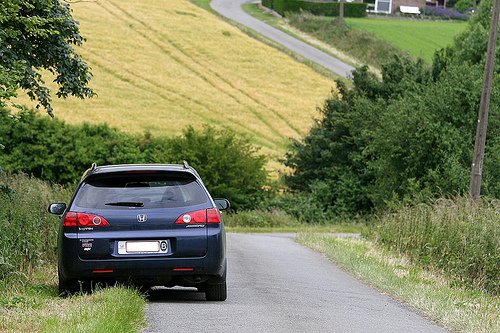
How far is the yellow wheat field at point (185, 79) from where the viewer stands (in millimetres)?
53969

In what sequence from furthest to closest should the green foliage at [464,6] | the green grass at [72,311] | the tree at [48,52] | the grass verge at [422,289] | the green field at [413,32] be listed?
the green foliage at [464,6] → the green field at [413,32] → the tree at [48,52] → the grass verge at [422,289] → the green grass at [72,311]

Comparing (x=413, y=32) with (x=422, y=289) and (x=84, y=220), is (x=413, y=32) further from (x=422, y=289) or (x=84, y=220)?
(x=84, y=220)

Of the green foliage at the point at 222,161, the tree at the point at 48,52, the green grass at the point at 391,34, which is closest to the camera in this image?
the tree at the point at 48,52

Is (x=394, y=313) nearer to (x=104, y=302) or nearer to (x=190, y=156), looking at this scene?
(x=104, y=302)

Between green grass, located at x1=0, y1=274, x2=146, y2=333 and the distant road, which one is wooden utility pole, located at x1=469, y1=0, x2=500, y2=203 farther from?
the distant road

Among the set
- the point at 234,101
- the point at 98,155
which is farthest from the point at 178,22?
the point at 98,155

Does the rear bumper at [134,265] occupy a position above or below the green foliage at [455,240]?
above

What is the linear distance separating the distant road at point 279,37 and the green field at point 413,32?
8949 mm

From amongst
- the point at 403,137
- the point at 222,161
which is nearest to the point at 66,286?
the point at 403,137

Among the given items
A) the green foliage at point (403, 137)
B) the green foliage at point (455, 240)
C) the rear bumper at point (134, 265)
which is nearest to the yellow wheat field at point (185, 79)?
the green foliage at point (403, 137)

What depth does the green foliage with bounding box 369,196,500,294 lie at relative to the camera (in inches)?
520

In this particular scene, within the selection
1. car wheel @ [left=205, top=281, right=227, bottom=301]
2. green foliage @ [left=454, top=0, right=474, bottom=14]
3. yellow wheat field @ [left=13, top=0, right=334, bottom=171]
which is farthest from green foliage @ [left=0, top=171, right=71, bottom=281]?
green foliage @ [left=454, top=0, right=474, bottom=14]

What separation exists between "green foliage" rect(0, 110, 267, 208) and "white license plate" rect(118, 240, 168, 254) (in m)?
29.8

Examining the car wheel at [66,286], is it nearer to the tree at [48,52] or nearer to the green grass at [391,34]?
the tree at [48,52]
